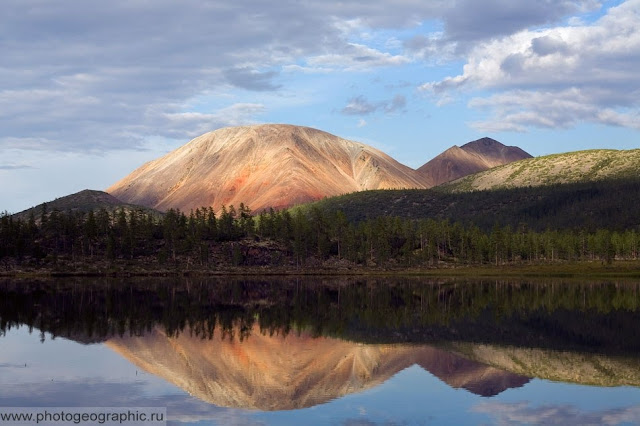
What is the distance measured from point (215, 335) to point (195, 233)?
13826 cm

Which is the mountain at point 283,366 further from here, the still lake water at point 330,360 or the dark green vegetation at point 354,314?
the dark green vegetation at point 354,314

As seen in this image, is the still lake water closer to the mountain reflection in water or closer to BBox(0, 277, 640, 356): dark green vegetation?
the mountain reflection in water

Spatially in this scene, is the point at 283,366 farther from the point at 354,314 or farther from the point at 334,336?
the point at 354,314

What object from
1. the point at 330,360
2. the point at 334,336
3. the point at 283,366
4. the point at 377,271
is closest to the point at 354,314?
the point at 334,336

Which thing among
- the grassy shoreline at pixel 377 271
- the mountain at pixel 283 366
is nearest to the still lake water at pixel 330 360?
the mountain at pixel 283 366

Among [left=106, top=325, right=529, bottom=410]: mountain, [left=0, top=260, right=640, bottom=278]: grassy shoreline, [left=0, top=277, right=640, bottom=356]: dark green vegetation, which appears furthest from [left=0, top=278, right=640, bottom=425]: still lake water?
[left=0, top=260, right=640, bottom=278]: grassy shoreline

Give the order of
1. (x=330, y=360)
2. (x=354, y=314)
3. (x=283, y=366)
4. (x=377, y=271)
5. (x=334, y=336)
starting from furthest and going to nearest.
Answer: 1. (x=377, y=271)
2. (x=354, y=314)
3. (x=334, y=336)
4. (x=330, y=360)
5. (x=283, y=366)

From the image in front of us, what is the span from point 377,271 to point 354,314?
348ft

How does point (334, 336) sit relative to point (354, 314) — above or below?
below

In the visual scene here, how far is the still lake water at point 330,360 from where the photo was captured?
34500 millimetres

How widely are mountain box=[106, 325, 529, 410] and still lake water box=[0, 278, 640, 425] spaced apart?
12 centimetres

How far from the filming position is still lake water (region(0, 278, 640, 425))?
3450cm

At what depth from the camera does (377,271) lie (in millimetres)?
181375

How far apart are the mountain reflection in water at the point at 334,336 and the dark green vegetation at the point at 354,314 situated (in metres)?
0.13
